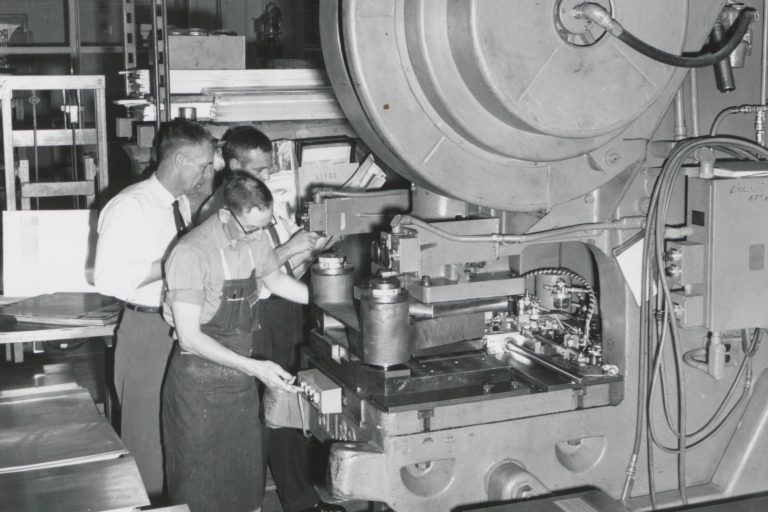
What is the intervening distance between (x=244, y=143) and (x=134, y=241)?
0.50m

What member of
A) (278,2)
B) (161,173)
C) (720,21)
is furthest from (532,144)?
(278,2)

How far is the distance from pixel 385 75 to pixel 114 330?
196 cm

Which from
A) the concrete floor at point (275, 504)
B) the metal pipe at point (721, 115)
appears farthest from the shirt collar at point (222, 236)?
the metal pipe at point (721, 115)

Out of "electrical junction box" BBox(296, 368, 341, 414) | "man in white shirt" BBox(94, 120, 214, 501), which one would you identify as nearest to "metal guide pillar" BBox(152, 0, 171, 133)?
"man in white shirt" BBox(94, 120, 214, 501)

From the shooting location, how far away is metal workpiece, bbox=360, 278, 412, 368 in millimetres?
1783

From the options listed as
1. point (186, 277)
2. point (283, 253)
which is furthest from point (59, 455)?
point (283, 253)

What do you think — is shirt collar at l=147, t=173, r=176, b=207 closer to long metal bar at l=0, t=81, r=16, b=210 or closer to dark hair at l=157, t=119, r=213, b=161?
dark hair at l=157, t=119, r=213, b=161

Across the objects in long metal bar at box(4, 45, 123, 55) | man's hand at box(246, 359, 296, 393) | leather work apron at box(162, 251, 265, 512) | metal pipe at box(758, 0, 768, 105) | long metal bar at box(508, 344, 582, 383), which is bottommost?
leather work apron at box(162, 251, 265, 512)

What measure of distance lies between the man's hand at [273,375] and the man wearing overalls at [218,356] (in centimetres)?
8

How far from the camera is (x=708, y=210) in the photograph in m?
1.85

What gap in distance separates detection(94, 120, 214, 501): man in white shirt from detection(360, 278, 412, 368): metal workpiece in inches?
53.0

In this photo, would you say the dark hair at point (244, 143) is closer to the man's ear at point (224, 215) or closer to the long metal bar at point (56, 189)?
the man's ear at point (224, 215)

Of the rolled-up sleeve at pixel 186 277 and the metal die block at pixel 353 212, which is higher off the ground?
the metal die block at pixel 353 212

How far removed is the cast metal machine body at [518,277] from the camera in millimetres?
1698
